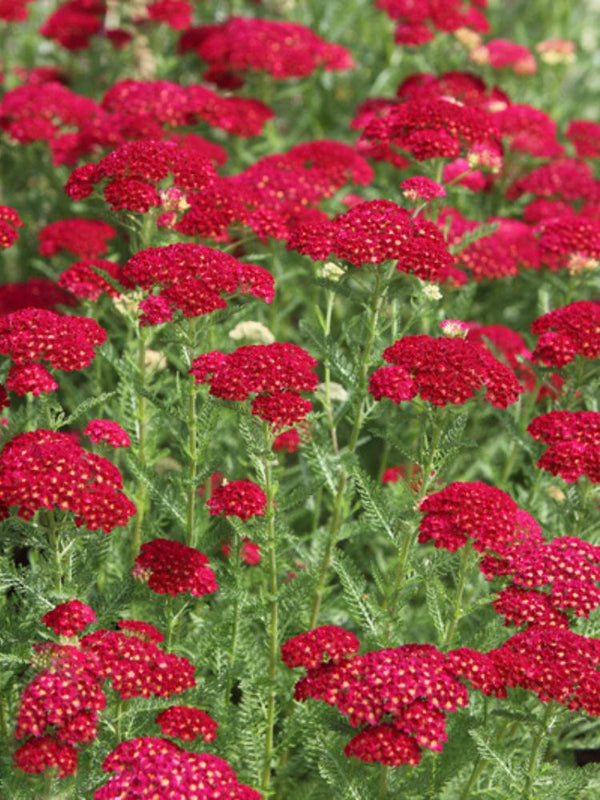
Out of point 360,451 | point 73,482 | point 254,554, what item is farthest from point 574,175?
point 73,482

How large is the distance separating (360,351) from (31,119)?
310 centimetres

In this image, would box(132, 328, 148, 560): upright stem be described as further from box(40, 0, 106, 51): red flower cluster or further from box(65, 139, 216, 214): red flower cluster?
box(40, 0, 106, 51): red flower cluster

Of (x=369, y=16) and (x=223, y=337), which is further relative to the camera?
(x=369, y=16)

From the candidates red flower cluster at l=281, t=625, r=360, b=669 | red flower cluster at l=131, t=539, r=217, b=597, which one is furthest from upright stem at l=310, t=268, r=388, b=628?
red flower cluster at l=281, t=625, r=360, b=669

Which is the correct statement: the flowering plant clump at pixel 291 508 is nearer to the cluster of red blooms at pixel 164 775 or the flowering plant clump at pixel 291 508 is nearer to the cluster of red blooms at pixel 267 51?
the cluster of red blooms at pixel 164 775

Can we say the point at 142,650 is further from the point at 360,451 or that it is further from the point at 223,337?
the point at 360,451

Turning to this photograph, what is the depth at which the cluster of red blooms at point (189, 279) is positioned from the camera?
344 centimetres

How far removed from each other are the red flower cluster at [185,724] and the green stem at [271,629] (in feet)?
1.56

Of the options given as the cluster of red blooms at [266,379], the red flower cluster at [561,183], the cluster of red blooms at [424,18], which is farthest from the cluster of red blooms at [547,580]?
the cluster of red blooms at [424,18]

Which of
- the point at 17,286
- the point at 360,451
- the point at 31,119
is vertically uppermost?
the point at 31,119

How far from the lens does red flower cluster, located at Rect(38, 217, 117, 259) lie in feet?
17.0

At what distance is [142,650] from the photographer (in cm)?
301

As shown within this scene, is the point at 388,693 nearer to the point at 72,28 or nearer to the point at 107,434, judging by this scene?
the point at 107,434

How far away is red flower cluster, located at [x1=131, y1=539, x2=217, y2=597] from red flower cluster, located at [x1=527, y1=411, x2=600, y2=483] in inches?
44.6
